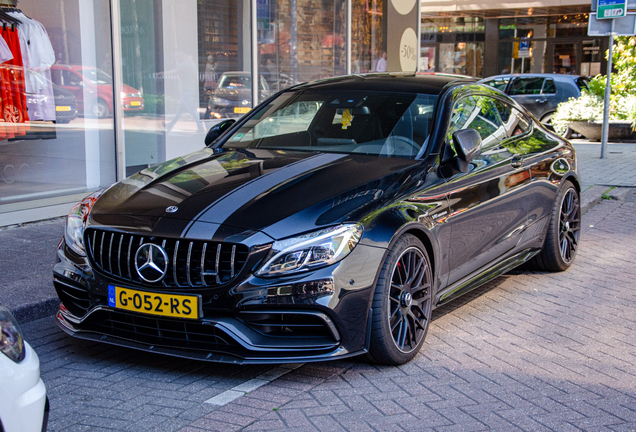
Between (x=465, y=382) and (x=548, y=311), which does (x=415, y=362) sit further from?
(x=548, y=311)

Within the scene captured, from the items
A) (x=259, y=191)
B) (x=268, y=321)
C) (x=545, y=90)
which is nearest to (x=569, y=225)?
(x=259, y=191)

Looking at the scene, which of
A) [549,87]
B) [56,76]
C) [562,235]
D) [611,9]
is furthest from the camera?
[549,87]

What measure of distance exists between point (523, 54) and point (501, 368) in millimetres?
31730

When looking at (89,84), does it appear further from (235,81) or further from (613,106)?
(613,106)

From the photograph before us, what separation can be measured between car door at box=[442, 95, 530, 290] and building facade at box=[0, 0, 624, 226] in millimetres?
4777

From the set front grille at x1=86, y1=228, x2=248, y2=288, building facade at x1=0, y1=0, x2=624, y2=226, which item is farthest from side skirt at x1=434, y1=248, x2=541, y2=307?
building facade at x1=0, y1=0, x2=624, y2=226

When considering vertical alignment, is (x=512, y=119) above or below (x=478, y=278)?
above

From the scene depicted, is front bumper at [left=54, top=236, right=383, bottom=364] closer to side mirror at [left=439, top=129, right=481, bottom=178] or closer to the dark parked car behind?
side mirror at [left=439, top=129, right=481, bottom=178]

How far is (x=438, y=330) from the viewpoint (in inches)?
180

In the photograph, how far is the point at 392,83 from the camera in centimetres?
504

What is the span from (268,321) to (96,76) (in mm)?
6179

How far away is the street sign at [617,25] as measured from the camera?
1270 centimetres

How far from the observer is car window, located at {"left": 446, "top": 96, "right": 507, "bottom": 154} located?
4764 mm

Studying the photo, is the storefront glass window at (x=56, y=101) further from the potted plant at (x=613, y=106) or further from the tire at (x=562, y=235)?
the potted plant at (x=613, y=106)
